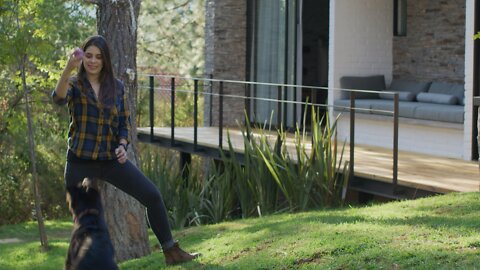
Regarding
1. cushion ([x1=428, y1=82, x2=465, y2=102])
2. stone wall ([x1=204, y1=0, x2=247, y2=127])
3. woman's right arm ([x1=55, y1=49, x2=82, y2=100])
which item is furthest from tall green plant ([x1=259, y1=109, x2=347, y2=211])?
stone wall ([x1=204, y1=0, x2=247, y2=127])

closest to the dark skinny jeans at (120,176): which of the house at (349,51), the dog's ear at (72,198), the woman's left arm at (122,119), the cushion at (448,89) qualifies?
the woman's left arm at (122,119)

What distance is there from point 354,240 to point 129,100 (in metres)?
2.81

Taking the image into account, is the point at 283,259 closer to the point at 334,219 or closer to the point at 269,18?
the point at 334,219

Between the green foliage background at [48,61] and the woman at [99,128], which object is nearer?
the woman at [99,128]

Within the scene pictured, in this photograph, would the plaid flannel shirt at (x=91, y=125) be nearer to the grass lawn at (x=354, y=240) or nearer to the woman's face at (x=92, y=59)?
the woman's face at (x=92, y=59)

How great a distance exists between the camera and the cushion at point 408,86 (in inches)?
558

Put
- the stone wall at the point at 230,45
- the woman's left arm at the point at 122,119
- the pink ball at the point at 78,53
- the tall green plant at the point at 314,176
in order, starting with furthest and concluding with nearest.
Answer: the stone wall at the point at 230,45 < the tall green plant at the point at 314,176 < the woman's left arm at the point at 122,119 < the pink ball at the point at 78,53

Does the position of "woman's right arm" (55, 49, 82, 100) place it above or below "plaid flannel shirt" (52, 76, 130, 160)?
above

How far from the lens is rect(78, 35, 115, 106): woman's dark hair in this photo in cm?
627

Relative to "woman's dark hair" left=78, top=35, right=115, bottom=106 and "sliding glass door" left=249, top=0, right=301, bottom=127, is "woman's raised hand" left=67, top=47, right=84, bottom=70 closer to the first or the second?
"woman's dark hair" left=78, top=35, right=115, bottom=106

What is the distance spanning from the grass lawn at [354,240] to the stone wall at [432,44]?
596 centimetres

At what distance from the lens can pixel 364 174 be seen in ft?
35.3

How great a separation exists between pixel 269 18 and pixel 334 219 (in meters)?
9.01

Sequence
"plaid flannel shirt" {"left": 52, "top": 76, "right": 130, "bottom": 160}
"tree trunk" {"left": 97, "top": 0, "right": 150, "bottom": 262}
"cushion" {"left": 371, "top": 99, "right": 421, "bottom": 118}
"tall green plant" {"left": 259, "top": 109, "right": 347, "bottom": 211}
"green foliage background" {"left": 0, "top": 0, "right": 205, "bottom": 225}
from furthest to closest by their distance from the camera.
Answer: "cushion" {"left": 371, "top": 99, "right": 421, "bottom": 118} < "green foliage background" {"left": 0, "top": 0, "right": 205, "bottom": 225} < "tall green plant" {"left": 259, "top": 109, "right": 347, "bottom": 211} < "tree trunk" {"left": 97, "top": 0, "right": 150, "bottom": 262} < "plaid flannel shirt" {"left": 52, "top": 76, "right": 130, "bottom": 160}
